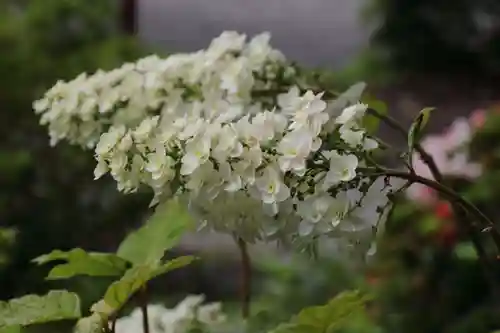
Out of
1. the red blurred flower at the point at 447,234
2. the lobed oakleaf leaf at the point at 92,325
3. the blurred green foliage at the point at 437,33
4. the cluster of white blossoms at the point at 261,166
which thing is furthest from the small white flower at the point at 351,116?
the blurred green foliage at the point at 437,33

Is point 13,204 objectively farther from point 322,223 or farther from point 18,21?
point 322,223

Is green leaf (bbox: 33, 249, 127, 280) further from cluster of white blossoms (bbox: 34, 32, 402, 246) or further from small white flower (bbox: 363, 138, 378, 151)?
small white flower (bbox: 363, 138, 378, 151)

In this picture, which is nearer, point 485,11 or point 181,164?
point 181,164

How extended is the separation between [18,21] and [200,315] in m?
1.22

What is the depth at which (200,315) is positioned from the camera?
833 millimetres

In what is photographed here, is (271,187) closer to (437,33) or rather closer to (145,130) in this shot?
(145,130)

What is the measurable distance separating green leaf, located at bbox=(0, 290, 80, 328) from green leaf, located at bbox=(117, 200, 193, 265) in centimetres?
7

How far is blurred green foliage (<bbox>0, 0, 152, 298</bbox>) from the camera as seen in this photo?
181 centimetres

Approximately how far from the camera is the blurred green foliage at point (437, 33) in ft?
13.2

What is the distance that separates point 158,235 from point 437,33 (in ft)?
11.8

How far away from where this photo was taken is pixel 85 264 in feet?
2.28

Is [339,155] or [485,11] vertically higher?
[485,11]

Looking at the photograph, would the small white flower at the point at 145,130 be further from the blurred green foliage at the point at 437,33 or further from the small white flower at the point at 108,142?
the blurred green foliage at the point at 437,33

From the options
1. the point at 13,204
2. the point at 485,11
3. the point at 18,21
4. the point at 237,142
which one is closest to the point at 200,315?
the point at 237,142
